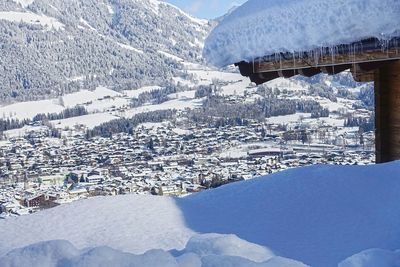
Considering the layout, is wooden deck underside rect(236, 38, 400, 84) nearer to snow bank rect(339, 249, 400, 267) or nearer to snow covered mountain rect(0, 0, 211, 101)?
snow bank rect(339, 249, 400, 267)

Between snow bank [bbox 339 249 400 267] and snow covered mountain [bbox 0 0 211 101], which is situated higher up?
snow covered mountain [bbox 0 0 211 101]

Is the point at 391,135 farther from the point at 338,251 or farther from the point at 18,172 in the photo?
the point at 18,172

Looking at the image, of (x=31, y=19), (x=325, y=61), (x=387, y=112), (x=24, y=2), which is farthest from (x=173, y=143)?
(x=24, y=2)

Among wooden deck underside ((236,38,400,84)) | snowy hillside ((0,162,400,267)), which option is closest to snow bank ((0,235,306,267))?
snowy hillside ((0,162,400,267))

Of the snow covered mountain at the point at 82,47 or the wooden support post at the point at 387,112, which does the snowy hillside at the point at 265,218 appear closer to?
the wooden support post at the point at 387,112

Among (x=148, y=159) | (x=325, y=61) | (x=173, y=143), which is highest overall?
(x=325, y=61)

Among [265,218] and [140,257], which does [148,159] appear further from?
[140,257]
